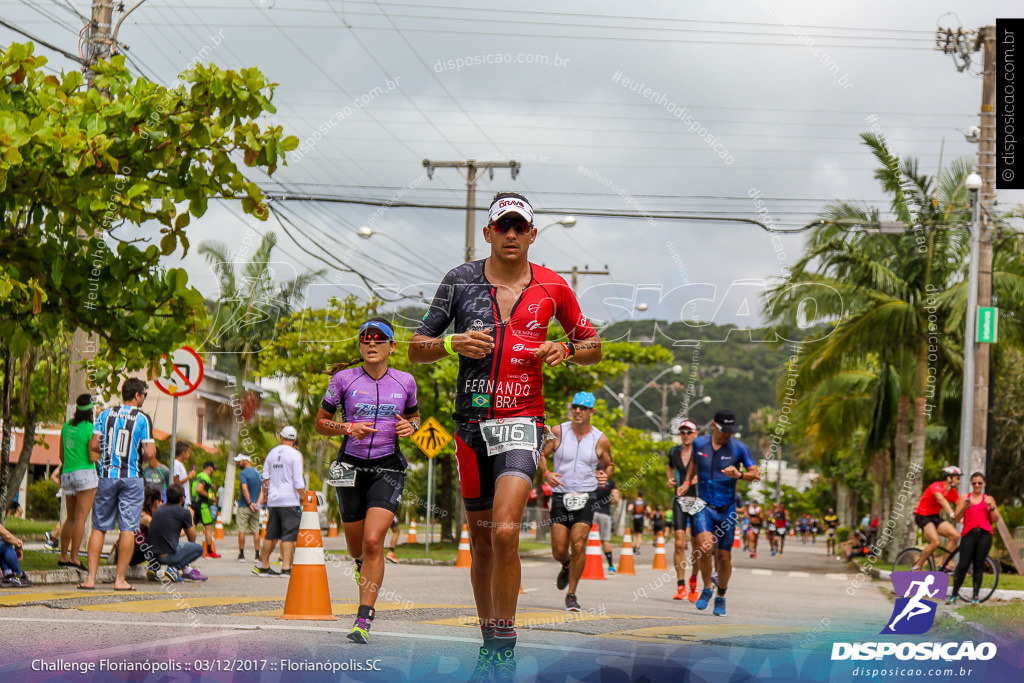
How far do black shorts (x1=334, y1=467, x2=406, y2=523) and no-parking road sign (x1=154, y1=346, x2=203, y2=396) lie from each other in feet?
19.0

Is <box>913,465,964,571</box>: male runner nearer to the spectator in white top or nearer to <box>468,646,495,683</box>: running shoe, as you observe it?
the spectator in white top

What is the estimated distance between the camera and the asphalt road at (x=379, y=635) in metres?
5.78

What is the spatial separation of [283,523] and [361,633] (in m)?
8.76

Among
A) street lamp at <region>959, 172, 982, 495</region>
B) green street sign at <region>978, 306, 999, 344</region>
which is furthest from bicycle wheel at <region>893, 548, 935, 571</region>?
green street sign at <region>978, 306, 999, 344</region>

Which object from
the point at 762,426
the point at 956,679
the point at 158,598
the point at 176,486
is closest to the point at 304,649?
the point at 956,679

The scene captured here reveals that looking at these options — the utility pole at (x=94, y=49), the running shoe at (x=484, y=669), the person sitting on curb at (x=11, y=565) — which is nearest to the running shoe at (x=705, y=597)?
the person sitting on curb at (x=11, y=565)

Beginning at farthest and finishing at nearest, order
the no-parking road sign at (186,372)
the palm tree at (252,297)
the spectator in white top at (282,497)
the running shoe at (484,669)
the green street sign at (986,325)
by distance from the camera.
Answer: the palm tree at (252,297), the green street sign at (986,325), the spectator in white top at (282,497), the no-parking road sign at (186,372), the running shoe at (484,669)

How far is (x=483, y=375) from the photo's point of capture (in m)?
5.68

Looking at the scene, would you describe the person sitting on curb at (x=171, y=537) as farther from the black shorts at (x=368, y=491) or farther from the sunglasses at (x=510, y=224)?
the sunglasses at (x=510, y=224)

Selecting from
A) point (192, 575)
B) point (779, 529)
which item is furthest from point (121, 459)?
point (779, 529)

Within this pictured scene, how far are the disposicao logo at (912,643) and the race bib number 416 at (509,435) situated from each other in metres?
2.70

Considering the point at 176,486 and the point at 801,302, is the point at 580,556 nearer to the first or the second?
the point at 176,486

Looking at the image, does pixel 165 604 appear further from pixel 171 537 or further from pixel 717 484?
pixel 717 484

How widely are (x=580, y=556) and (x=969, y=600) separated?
692cm
